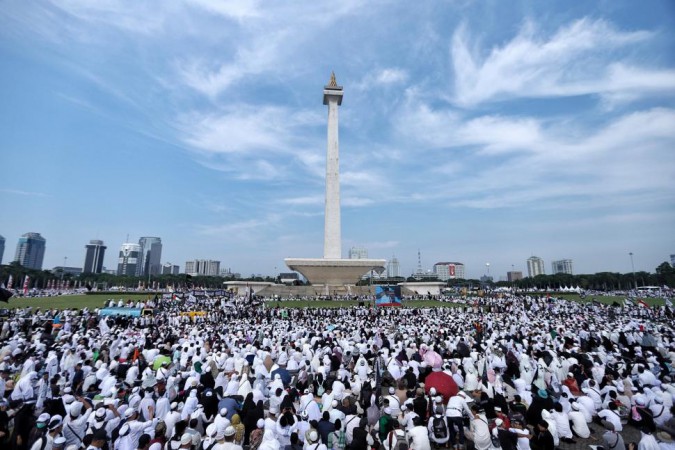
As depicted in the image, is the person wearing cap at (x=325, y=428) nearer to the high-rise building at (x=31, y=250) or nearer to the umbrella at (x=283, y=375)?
the umbrella at (x=283, y=375)

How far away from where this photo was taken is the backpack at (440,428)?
6.11 meters

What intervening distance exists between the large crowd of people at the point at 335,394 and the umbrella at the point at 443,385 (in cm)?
2

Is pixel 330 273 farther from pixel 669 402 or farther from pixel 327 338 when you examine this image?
pixel 669 402

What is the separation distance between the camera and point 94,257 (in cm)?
15912

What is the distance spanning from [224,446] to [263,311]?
2188cm

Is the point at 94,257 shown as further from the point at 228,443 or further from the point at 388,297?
the point at 228,443

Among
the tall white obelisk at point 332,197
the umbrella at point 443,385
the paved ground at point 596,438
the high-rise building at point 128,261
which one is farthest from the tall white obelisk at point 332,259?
the high-rise building at point 128,261

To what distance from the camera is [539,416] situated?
21.0ft

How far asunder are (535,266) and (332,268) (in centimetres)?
14166

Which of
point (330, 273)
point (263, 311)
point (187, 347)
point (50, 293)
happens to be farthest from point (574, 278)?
point (50, 293)

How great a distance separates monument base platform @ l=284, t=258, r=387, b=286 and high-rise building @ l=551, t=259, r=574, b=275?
140 m

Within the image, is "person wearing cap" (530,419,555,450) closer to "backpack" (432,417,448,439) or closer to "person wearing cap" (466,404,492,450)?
"person wearing cap" (466,404,492,450)

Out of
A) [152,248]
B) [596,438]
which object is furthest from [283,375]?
[152,248]

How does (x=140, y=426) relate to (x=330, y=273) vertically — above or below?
below
